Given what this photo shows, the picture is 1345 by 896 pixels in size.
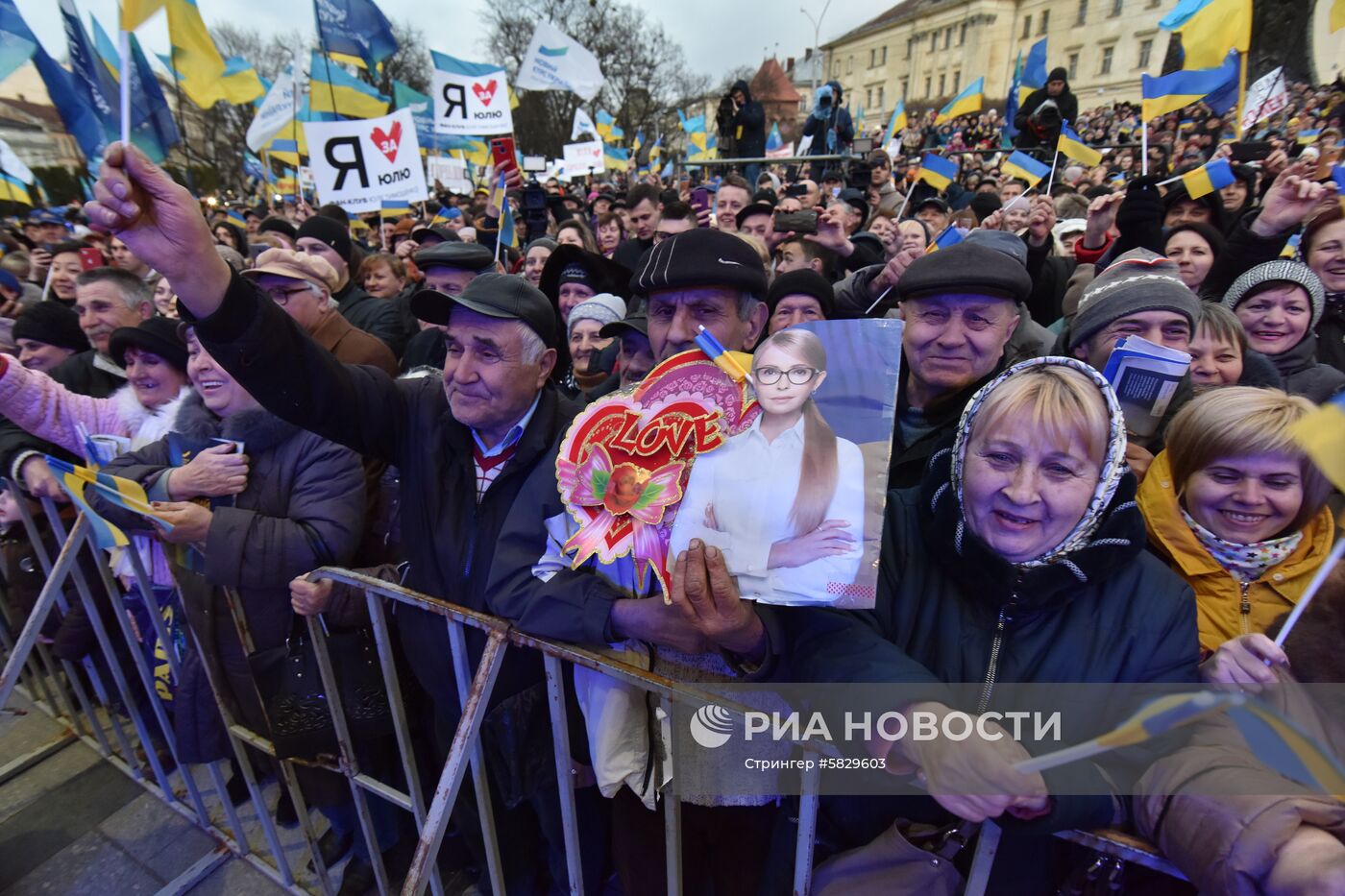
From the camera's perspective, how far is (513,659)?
6.47ft

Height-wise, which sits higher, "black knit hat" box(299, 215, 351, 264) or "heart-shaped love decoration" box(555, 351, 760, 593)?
"black knit hat" box(299, 215, 351, 264)

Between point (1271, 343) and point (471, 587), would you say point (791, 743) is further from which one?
point (1271, 343)

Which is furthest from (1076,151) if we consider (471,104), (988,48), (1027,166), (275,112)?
(988,48)

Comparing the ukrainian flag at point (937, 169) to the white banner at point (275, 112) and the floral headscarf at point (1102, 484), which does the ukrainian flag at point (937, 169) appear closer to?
the floral headscarf at point (1102, 484)

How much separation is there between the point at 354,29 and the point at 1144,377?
951 cm

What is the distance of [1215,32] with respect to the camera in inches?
184

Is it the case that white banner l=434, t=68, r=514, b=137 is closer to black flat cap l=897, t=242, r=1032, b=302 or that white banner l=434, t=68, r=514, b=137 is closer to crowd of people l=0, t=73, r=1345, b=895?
crowd of people l=0, t=73, r=1345, b=895

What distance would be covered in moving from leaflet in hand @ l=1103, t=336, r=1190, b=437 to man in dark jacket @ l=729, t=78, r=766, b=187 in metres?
8.63

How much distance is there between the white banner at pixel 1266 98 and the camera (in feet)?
19.5

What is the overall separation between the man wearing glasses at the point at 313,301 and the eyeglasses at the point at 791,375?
2.14 metres

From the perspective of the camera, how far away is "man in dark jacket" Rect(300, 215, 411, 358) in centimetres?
445

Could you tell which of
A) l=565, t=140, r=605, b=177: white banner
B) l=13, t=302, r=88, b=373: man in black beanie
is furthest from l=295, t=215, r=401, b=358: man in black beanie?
l=565, t=140, r=605, b=177: white banner

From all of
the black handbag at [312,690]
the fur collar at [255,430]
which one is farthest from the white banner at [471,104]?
the black handbag at [312,690]

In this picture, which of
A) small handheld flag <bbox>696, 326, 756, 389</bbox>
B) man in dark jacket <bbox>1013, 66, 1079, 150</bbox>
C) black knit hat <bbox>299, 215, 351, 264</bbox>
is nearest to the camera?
small handheld flag <bbox>696, 326, 756, 389</bbox>
